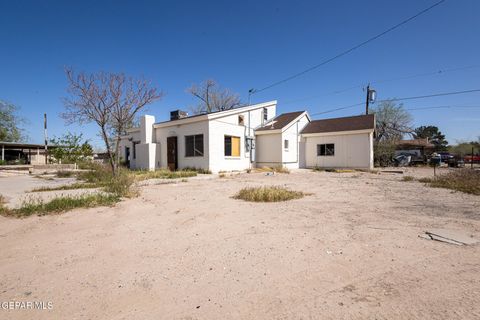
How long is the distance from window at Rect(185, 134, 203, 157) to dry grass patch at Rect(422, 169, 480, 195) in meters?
11.7

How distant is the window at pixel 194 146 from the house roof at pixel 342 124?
31.1 ft

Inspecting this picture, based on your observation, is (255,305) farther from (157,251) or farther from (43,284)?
(43,284)

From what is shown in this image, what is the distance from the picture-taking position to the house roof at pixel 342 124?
59.5 ft

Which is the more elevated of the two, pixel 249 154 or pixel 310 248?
pixel 249 154

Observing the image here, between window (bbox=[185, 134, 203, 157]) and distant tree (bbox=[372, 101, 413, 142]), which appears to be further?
distant tree (bbox=[372, 101, 413, 142])

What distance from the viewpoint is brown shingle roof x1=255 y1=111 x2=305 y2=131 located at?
1891 centimetres

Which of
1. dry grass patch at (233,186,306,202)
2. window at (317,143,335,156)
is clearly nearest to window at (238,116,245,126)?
window at (317,143,335,156)

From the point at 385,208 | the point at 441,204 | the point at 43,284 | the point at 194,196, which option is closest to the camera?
the point at 43,284

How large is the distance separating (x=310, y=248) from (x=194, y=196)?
4685mm

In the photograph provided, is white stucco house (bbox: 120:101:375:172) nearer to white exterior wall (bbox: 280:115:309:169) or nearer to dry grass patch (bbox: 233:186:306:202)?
white exterior wall (bbox: 280:115:309:169)

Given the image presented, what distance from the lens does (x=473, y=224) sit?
427 cm

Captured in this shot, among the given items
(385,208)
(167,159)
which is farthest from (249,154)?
(385,208)

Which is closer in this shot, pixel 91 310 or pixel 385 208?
pixel 91 310

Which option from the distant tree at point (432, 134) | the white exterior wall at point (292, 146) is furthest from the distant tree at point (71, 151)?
the distant tree at point (432, 134)
